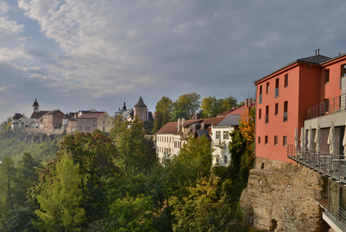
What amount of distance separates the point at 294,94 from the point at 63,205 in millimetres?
22389

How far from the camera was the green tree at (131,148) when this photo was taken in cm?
4997

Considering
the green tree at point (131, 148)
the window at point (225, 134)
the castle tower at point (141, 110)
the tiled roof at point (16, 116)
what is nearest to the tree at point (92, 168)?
the green tree at point (131, 148)

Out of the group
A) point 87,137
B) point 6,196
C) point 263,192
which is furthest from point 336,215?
point 6,196

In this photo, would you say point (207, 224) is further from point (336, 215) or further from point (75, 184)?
point (75, 184)

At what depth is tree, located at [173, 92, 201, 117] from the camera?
8538cm

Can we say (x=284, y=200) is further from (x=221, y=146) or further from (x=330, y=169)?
(x=221, y=146)

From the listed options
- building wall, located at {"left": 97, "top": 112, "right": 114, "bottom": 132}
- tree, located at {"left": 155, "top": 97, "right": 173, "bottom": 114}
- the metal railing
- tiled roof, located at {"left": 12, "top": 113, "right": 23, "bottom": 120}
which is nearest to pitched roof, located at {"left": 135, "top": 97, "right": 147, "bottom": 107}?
tree, located at {"left": 155, "top": 97, "right": 173, "bottom": 114}

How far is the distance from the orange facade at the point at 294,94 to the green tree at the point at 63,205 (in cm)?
1833

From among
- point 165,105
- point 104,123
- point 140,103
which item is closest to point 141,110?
point 140,103

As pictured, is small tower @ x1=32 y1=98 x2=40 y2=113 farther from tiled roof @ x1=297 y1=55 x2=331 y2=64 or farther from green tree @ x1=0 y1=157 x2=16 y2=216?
tiled roof @ x1=297 y1=55 x2=331 y2=64

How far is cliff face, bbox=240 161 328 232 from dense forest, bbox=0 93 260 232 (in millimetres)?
1816

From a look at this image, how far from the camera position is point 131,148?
167 ft

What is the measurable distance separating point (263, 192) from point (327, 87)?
955 cm

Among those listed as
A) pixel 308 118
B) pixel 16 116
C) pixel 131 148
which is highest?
pixel 16 116
